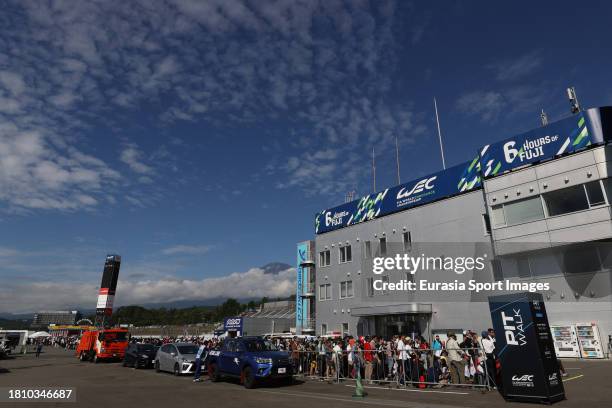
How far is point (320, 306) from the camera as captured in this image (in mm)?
41062

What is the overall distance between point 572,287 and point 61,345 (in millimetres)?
82945

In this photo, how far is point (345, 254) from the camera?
131 ft

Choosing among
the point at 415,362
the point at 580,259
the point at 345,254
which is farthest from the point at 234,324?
the point at 580,259

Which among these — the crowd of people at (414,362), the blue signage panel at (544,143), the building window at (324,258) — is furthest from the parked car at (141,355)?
the blue signage panel at (544,143)

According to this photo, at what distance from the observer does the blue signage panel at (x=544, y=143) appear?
22328mm

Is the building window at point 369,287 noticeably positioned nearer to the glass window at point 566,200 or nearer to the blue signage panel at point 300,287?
the blue signage panel at point 300,287

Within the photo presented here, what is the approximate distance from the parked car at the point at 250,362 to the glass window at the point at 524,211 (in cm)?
1774

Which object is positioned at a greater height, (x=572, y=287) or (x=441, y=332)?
(x=572, y=287)

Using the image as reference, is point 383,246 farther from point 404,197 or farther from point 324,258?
point 324,258

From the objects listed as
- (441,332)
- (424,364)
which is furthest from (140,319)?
(424,364)

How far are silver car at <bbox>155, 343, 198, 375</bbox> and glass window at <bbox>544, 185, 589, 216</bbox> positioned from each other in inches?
870

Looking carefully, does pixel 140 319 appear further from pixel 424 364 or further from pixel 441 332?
pixel 424 364

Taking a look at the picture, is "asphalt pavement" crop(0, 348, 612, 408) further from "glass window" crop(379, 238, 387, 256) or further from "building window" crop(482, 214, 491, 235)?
"glass window" crop(379, 238, 387, 256)

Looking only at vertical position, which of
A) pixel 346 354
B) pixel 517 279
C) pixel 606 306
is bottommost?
pixel 346 354
